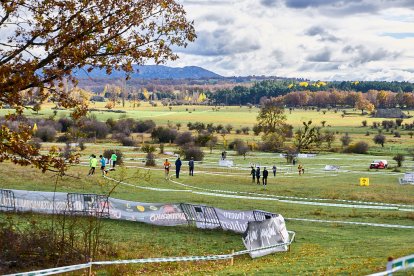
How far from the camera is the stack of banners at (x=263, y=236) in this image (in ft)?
74.6

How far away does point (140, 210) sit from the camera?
29.1m

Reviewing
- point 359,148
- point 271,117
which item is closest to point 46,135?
point 271,117

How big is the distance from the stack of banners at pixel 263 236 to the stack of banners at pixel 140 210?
13.6ft

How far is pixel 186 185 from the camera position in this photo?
46.5m

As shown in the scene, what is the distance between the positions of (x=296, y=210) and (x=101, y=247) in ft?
53.5

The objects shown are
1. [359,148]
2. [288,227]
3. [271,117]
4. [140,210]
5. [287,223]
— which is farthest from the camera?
[271,117]

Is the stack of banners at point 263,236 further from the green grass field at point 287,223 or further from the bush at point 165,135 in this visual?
the bush at point 165,135

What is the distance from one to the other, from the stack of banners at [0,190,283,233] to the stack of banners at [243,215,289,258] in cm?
415

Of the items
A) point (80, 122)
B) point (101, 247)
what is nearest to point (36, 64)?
point (80, 122)

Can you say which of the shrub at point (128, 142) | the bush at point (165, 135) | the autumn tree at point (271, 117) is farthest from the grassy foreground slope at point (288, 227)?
the autumn tree at point (271, 117)

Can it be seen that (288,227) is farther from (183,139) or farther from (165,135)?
(165,135)

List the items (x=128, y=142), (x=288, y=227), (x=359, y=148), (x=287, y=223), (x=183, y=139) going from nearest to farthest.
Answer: (x=288, y=227) < (x=287, y=223) < (x=128, y=142) < (x=359, y=148) < (x=183, y=139)

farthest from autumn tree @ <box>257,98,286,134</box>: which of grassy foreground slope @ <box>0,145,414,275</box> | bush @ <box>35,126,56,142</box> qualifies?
grassy foreground slope @ <box>0,145,414,275</box>

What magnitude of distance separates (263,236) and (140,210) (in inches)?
321
